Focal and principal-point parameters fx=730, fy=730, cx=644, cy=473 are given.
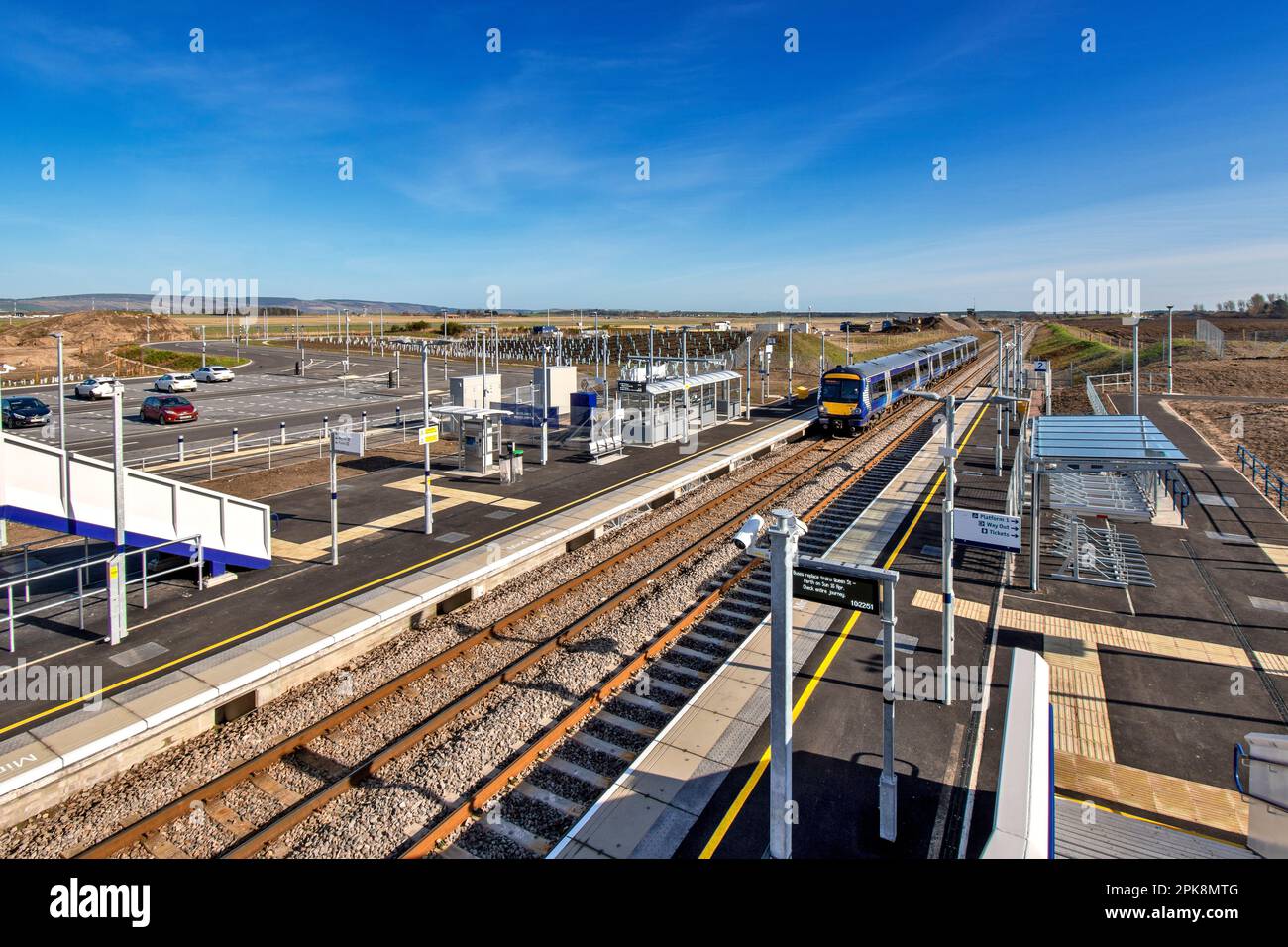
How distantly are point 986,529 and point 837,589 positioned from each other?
643 centimetres

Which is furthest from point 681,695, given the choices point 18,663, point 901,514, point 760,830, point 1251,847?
point 901,514

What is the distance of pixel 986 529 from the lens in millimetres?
13461

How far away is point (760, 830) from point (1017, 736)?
125 inches

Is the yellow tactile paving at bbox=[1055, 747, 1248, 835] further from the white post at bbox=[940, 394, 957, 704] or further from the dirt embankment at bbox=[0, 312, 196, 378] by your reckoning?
the dirt embankment at bbox=[0, 312, 196, 378]

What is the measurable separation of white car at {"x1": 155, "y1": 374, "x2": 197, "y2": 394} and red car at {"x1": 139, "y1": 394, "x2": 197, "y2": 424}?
1230cm

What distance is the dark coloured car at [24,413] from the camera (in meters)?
37.7

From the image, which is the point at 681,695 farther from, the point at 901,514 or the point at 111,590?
the point at 901,514

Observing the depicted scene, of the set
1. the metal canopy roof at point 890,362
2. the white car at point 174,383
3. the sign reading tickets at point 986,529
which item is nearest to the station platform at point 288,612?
the sign reading tickets at point 986,529

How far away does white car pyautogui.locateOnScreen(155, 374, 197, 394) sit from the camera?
5072cm

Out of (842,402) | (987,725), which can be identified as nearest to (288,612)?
(987,725)

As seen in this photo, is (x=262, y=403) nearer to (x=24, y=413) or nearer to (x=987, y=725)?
(x=24, y=413)

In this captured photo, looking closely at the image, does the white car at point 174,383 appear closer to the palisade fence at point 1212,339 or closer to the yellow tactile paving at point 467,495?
the yellow tactile paving at point 467,495

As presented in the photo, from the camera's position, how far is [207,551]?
16.0 meters

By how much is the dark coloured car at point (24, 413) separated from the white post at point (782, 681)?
44779 mm
